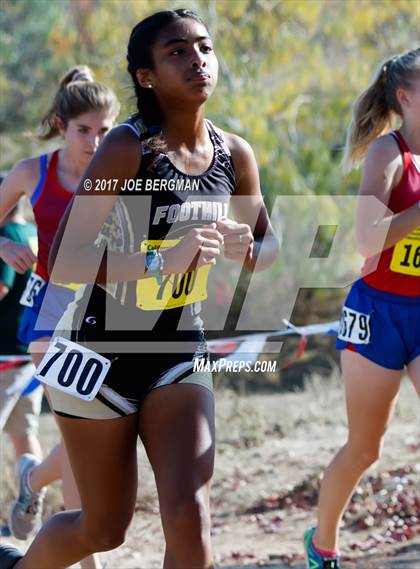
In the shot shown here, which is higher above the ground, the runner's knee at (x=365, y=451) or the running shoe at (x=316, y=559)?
the runner's knee at (x=365, y=451)

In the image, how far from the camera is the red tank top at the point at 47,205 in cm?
460

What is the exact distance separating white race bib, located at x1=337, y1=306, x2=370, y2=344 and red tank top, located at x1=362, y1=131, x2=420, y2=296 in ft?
0.44

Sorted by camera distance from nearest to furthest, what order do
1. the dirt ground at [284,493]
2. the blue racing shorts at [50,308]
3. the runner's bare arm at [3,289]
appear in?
the blue racing shorts at [50,308] < the dirt ground at [284,493] < the runner's bare arm at [3,289]

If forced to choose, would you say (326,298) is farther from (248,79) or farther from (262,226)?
(262,226)

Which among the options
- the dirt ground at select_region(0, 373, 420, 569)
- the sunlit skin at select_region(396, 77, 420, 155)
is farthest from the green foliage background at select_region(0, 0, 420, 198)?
the sunlit skin at select_region(396, 77, 420, 155)

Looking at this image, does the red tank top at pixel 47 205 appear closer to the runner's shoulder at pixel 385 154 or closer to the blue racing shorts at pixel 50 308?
the blue racing shorts at pixel 50 308

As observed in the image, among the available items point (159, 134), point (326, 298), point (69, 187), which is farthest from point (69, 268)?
point (326, 298)

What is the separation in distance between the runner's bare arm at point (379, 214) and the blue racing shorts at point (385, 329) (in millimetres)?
235

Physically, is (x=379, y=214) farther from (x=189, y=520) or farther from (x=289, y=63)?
(x=289, y=63)

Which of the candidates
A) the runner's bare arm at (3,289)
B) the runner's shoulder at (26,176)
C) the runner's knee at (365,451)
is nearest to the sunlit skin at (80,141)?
the runner's shoulder at (26,176)

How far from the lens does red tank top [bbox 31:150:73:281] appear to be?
4.60 m

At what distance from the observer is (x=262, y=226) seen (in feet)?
12.1

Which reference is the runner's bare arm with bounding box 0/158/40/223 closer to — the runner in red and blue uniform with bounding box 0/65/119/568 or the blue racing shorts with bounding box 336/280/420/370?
the runner in red and blue uniform with bounding box 0/65/119/568

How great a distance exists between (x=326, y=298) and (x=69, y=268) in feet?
24.2
